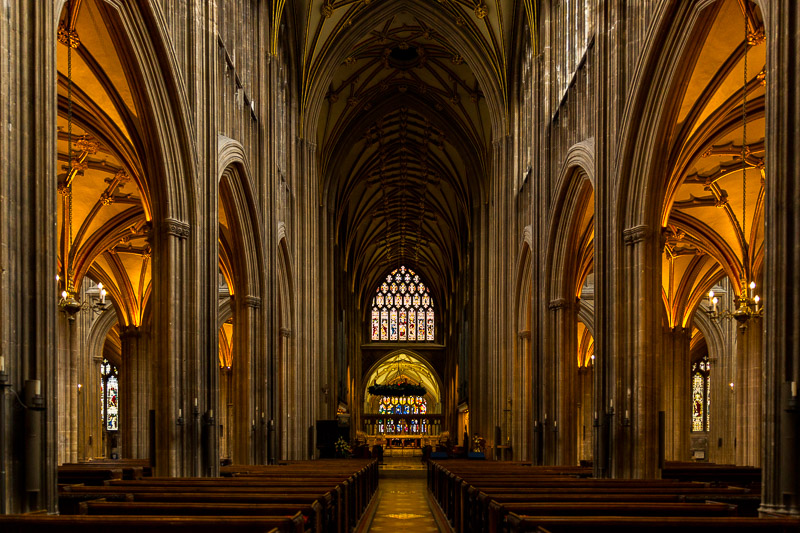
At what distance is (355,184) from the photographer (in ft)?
129

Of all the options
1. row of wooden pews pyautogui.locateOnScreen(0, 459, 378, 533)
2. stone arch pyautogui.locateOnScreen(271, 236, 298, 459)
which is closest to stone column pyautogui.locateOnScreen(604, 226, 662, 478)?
row of wooden pews pyautogui.locateOnScreen(0, 459, 378, 533)

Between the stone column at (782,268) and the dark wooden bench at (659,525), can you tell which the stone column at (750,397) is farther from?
the dark wooden bench at (659,525)

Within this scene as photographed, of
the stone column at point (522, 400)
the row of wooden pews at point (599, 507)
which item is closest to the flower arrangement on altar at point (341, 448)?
the stone column at point (522, 400)

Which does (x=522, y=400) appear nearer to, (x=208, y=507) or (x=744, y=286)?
(x=744, y=286)

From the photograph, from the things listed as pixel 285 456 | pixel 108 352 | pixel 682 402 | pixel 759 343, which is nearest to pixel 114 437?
pixel 108 352

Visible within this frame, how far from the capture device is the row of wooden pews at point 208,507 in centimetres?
610

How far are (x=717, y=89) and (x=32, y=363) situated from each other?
1114cm

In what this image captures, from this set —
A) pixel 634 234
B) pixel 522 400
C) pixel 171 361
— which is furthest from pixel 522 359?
pixel 171 361

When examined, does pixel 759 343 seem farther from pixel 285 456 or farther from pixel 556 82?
pixel 285 456

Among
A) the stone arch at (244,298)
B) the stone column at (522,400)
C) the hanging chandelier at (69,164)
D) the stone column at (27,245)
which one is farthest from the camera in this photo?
the stone column at (522,400)

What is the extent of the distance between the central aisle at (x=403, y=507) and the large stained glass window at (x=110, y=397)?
20.4 metres

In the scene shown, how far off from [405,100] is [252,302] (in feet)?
50.9

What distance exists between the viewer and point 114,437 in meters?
45.5

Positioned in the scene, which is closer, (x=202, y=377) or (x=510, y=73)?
(x=202, y=377)
